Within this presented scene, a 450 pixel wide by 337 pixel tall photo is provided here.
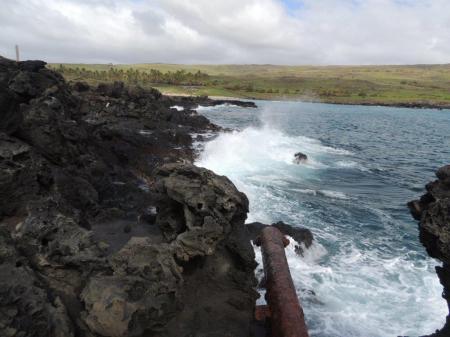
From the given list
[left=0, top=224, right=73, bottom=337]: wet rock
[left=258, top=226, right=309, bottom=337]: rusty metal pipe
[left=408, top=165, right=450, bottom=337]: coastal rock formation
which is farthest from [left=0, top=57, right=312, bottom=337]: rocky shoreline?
[left=408, top=165, right=450, bottom=337]: coastal rock formation

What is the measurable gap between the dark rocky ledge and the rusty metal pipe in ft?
2.43

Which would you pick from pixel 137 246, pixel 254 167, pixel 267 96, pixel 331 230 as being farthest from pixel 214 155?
pixel 267 96

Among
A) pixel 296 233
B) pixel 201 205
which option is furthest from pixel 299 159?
pixel 201 205

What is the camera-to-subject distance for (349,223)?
26266mm

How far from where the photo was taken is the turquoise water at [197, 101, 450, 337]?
15977 mm

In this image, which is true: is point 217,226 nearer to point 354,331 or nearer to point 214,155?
point 354,331

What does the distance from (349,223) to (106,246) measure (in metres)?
18.9

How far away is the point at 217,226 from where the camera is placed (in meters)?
12.5

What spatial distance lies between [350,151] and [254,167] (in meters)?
23.7

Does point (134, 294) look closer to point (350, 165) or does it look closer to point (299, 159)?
point (299, 159)

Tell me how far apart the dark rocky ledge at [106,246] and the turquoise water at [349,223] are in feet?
16.5

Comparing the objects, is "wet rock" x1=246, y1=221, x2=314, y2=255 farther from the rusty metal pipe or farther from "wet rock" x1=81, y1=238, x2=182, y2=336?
"wet rock" x1=81, y1=238, x2=182, y2=336

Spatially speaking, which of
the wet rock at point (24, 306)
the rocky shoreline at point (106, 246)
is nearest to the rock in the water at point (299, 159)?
the rocky shoreline at point (106, 246)

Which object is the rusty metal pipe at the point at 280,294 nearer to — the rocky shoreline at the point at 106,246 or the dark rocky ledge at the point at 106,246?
the rocky shoreline at the point at 106,246
